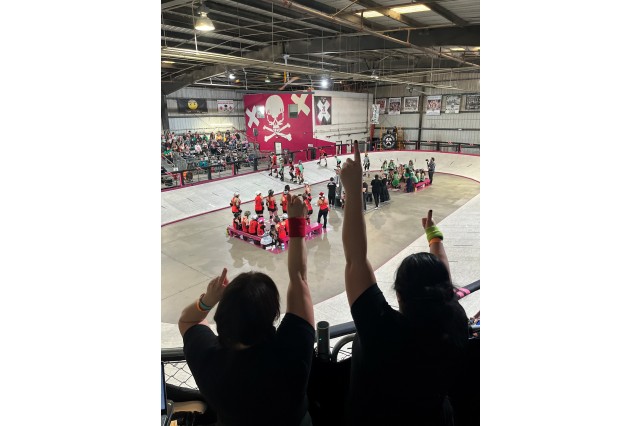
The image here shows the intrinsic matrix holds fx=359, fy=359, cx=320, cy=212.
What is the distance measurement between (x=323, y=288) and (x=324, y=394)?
5.24 m

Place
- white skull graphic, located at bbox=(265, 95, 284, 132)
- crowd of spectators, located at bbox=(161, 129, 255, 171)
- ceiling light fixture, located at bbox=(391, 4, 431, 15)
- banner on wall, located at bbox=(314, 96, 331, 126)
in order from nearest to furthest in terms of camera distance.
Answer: ceiling light fixture, located at bbox=(391, 4, 431, 15) → crowd of spectators, located at bbox=(161, 129, 255, 171) → banner on wall, located at bbox=(314, 96, 331, 126) → white skull graphic, located at bbox=(265, 95, 284, 132)

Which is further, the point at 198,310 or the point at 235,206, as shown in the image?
the point at 235,206

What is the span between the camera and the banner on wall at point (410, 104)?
88.6 feet

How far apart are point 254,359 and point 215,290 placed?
356 millimetres

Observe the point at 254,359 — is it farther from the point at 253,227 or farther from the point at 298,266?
the point at 253,227

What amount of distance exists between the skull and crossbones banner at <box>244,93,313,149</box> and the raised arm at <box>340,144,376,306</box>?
21.9 meters

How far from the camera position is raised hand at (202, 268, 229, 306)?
4.29 ft

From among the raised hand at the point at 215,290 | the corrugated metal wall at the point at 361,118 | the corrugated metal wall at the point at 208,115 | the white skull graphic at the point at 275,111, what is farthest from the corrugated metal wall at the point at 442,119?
the raised hand at the point at 215,290

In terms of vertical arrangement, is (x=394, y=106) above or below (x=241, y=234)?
above

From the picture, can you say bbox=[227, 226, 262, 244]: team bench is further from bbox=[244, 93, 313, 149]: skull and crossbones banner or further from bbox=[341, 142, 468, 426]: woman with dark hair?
bbox=[244, 93, 313, 149]: skull and crossbones banner

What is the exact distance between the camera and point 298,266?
1293mm

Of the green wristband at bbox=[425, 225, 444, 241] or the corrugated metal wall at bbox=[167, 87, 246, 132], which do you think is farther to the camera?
the corrugated metal wall at bbox=[167, 87, 246, 132]

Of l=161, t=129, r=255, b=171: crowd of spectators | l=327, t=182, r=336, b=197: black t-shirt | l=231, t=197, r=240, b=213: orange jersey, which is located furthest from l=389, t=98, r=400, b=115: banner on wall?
l=231, t=197, r=240, b=213: orange jersey

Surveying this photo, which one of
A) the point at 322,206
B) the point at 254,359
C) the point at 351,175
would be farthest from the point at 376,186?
the point at 254,359
